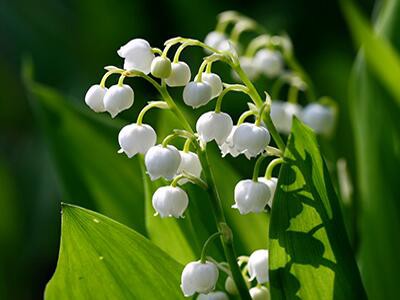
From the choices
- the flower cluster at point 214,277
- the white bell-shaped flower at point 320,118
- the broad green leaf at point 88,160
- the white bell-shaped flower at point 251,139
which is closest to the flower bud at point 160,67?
the white bell-shaped flower at point 251,139

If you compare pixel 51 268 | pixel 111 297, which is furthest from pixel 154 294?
pixel 51 268

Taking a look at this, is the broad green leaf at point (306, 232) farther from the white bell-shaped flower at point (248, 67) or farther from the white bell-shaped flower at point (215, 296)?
the white bell-shaped flower at point (248, 67)

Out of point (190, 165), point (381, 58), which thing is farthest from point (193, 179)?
point (381, 58)

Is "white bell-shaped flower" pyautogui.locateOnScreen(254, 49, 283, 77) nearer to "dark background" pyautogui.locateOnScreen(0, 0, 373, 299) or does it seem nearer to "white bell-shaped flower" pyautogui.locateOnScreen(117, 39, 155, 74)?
"white bell-shaped flower" pyautogui.locateOnScreen(117, 39, 155, 74)

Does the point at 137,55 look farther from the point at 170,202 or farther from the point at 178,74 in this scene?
the point at 170,202

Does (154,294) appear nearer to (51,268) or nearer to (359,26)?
(359,26)

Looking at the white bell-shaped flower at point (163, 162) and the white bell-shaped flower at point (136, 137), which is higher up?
the white bell-shaped flower at point (136, 137)
